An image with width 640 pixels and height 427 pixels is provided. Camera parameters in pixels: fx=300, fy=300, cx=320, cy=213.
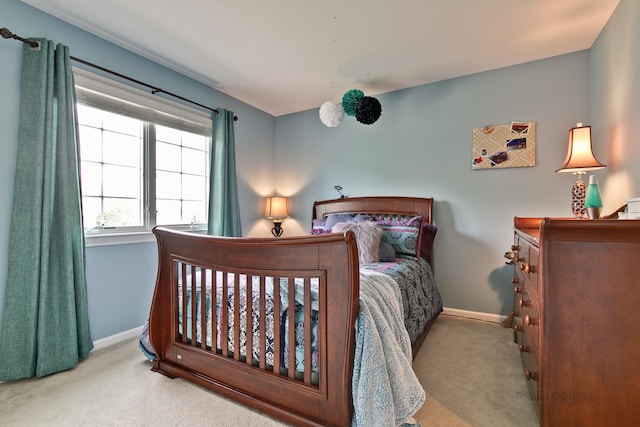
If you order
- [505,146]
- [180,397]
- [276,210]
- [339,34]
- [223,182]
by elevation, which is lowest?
[180,397]

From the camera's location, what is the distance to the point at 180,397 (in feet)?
5.41

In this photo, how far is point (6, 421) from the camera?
4.82ft

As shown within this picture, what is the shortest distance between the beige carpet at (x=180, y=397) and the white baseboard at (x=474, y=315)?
63 centimetres

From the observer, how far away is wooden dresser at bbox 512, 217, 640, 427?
1078 mm

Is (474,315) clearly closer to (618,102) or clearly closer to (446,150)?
(446,150)

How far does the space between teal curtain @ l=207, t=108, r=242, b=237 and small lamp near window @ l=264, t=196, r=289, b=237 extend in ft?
1.96

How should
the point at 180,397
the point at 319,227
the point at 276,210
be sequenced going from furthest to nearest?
the point at 276,210 < the point at 319,227 < the point at 180,397

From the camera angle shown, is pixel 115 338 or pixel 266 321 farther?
pixel 115 338

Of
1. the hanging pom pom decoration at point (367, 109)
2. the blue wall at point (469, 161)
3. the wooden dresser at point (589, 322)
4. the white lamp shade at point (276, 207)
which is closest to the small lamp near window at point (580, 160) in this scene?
the blue wall at point (469, 161)

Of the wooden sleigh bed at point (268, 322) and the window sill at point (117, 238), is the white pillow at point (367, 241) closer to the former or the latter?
the wooden sleigh bed at point (268, 322)

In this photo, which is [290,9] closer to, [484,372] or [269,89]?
[269,89]

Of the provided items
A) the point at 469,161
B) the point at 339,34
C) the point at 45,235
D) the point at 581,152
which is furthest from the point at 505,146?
the point at 45,235

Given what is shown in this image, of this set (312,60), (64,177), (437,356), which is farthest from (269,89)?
(437,356)

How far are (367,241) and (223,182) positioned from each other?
1.69m
